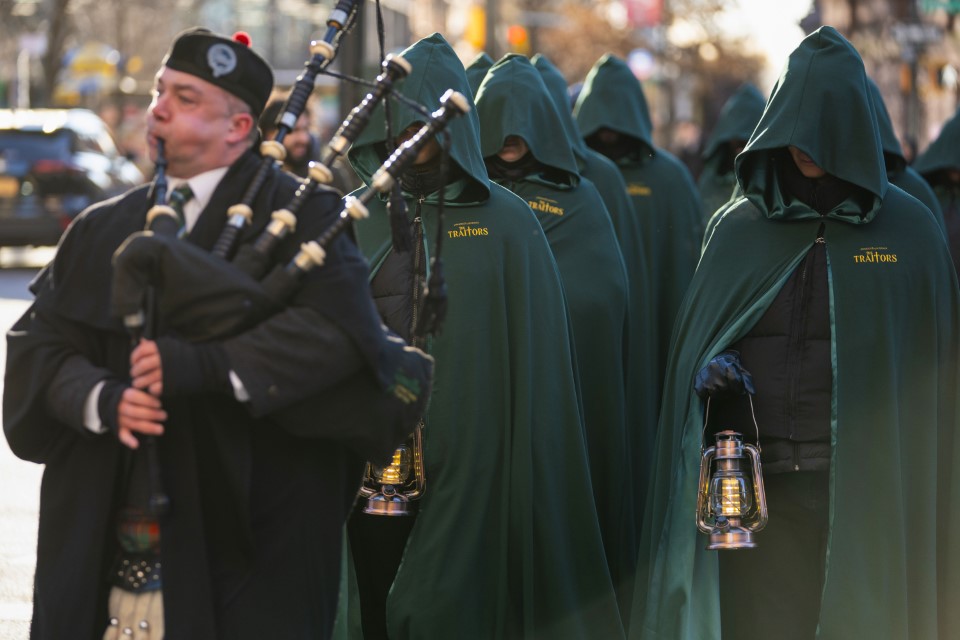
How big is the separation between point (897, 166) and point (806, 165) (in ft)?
8.80

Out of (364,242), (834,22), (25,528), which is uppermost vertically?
(834,22)

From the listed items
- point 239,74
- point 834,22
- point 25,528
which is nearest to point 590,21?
point 834,22

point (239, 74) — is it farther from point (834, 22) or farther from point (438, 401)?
point (834, 22)

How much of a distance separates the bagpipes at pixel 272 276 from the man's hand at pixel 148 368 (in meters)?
0.07

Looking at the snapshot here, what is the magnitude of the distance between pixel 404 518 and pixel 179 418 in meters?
2.31

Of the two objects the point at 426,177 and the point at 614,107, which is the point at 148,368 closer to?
the point at 426,177

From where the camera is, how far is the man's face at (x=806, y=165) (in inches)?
239

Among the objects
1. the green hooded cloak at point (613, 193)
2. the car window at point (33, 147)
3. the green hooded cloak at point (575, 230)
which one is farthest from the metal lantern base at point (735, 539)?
the car window at point (33, 147)

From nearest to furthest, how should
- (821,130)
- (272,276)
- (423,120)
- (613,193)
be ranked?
(272,276) → (821,130) → (423,120) → (613,193)

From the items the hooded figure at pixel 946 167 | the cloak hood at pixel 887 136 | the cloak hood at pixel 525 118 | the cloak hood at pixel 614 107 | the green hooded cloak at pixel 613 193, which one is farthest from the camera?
the cloak hood at pixel 614 107

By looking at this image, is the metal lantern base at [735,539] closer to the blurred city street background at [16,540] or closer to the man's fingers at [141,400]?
the man's fingers at [141,400]

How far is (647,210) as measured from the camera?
10.8m

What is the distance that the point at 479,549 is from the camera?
246 inches

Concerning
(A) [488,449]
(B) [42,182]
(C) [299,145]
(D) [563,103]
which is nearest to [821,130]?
(A) [488,449]
